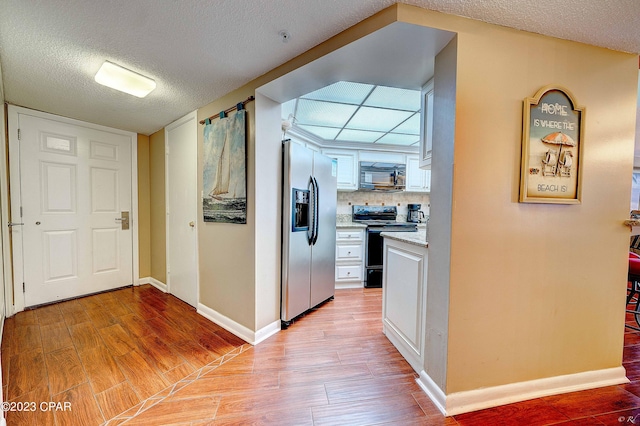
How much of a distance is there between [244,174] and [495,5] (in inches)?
72.6

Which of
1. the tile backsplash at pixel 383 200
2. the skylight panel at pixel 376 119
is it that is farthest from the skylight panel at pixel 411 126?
the tile backsplash at pixel 383 200

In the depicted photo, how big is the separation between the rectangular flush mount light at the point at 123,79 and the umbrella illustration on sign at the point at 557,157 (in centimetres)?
275

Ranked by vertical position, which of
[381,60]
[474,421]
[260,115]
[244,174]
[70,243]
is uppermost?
[381,60]

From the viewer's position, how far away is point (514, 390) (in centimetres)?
138

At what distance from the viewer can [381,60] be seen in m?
1.47

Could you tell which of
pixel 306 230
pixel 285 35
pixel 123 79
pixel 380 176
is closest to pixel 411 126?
pixel 380 176

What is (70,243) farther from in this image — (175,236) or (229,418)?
(229,418)

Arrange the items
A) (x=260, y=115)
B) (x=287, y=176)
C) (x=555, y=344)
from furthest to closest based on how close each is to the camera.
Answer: (x=287, y=176)
(x=260, y=115)
(x=555, y=344)

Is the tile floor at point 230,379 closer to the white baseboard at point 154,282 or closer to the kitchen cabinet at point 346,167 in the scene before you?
the white baseboard at point 154,282

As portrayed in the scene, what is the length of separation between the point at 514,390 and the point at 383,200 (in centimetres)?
316

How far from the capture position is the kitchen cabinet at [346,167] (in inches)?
150

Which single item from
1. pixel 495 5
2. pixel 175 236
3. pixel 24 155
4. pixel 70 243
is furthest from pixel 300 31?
pixel 70 243

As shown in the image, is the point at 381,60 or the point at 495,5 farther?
the point at 381,60

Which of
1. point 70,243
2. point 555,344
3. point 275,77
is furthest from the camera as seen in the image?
point 70,243
